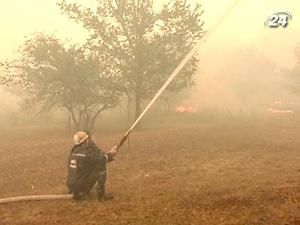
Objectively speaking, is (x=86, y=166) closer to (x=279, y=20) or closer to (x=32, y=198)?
(x=32, y=198)

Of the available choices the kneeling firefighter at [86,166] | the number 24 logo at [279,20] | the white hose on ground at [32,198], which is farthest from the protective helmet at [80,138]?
the number 24 logo at [279,20]

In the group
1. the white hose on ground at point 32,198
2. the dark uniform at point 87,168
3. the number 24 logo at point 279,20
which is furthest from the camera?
the number 24 logo at point 279,20

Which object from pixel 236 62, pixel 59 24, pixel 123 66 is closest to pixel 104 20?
pixel 123 66

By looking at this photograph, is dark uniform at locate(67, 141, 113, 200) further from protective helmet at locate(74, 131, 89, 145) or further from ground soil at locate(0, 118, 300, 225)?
Result: ground soil at locate(0, 118, 300, 225)


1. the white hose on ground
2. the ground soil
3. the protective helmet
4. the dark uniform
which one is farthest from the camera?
the white hose on ground

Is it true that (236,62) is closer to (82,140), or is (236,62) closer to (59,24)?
(82,140)

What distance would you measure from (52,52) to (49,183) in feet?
56.5

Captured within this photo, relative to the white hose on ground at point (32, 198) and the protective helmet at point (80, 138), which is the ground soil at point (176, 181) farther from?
the protective helmet at point (80, 138)

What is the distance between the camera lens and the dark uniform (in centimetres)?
1243

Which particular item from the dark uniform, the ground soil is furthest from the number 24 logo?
the dark uniform

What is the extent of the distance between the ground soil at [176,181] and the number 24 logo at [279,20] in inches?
Answer: 184

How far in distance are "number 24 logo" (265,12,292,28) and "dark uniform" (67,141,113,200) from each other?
20.5 ft

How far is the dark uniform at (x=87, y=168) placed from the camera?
12.4m

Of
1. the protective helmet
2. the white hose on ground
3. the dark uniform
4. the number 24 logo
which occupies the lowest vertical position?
the white hose on ground
